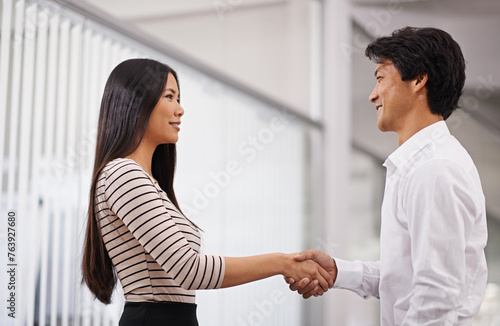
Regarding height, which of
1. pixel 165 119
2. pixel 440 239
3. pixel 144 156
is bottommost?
pixel 440 239

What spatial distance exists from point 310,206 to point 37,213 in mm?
3147

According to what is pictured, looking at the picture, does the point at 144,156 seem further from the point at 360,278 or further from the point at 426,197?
the point at 360,278

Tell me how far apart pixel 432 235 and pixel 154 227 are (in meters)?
0.70

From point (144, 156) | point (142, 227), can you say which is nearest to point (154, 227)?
point (142, 227)

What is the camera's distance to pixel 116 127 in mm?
1631

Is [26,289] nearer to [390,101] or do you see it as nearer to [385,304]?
[385,304]

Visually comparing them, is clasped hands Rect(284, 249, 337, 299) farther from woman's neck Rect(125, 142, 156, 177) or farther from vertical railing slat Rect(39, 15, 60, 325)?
vertical railing slat Rect(39, 15, 60, 325)

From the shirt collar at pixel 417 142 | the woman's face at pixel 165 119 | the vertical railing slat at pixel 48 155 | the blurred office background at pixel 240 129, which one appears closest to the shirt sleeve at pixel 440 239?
the shirt collar at pixel 417 142

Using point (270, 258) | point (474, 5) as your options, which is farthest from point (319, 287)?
point (474, 5)

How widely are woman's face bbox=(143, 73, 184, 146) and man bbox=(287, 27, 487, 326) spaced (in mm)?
653

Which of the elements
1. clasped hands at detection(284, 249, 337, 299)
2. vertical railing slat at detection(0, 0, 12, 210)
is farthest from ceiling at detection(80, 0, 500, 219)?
clasped hands at detection(284, 249, 337, 299)

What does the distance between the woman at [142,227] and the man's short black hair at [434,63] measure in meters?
0.70

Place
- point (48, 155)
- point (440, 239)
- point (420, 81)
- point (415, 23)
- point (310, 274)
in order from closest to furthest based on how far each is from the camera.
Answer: point (440, 239), point (420, 81), point (310, 274), point (48, 155), point (415, 23)

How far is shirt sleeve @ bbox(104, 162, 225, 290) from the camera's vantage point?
4.83ft
